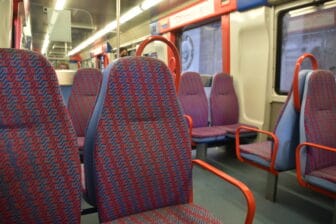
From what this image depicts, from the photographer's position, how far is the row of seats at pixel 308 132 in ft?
6.26

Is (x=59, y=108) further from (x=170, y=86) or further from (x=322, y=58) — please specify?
(x=322, y=58)

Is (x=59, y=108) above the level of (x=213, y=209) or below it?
above

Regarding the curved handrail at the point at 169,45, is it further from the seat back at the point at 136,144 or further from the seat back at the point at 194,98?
the seat back at the point at 194,98

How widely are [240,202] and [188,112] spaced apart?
1324 millimetres

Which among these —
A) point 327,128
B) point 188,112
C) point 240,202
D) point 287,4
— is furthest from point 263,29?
point 240,202

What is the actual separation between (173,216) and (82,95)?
167cm

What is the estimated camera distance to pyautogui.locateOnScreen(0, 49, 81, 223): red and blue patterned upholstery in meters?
0.99

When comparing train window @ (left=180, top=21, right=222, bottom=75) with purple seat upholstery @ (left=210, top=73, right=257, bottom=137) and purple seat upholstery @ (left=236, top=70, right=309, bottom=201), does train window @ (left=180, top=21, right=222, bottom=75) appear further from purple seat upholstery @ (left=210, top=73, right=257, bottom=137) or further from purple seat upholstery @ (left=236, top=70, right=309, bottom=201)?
purple seat upholstery @ (left=236, top=70, right=309, bottom=201)

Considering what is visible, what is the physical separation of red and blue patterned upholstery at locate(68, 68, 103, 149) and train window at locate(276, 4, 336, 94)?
7.01 feet

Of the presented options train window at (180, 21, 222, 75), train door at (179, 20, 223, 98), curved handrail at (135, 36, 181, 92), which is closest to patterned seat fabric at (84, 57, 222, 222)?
curved handrail at (135, 36, 181, 92)

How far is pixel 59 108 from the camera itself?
107cm

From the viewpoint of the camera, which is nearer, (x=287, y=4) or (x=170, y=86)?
(x=170, y=86)

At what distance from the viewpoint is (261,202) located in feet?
7.54

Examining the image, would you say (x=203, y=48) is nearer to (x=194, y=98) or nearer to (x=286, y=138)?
(x=194, y=98)
